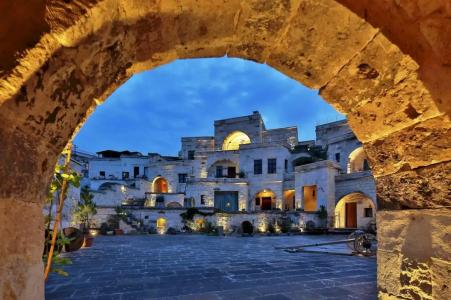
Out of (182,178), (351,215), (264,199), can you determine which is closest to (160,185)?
(182,178)

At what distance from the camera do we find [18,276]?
1.41 m

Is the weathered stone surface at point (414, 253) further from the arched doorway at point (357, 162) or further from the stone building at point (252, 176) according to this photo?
the arched doorway at point (357, 162)

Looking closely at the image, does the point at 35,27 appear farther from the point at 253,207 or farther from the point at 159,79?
the point at 159,79

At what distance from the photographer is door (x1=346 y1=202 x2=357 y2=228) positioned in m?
23.8

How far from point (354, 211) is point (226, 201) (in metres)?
11.8

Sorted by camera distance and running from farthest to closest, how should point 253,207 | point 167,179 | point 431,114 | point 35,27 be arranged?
1. point 167,179
2. point 253,207
3. point 431,114
4. point 35,27

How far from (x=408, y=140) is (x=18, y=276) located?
231cm

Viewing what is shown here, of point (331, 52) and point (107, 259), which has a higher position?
point (331, 52)

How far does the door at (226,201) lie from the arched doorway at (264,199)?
2.46 meters

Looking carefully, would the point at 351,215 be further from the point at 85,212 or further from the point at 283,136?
the point at 85,212

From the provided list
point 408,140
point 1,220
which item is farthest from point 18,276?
point 408,140

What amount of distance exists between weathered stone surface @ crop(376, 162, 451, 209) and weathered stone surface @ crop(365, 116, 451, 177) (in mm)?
41

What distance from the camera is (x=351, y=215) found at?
23.9m

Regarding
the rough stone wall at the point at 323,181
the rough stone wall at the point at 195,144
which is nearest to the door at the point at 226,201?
the rough stone wall at the point at 323,181
